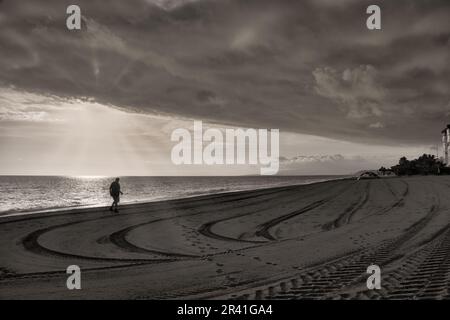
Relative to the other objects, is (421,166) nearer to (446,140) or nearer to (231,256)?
(446,140)

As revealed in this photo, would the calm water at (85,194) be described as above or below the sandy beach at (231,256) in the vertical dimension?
below

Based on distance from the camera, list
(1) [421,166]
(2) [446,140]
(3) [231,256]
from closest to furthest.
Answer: (3) [231,256] < (1) [421,166] < (2) [446,140]

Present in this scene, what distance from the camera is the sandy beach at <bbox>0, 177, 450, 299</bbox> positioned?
6906mm

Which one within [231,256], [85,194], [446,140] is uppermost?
[446,140]

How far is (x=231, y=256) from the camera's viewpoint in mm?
10227

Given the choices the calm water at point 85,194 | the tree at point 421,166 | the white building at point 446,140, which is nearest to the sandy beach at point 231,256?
the calm water at point 85,194

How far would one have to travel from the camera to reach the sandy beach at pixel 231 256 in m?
6.91

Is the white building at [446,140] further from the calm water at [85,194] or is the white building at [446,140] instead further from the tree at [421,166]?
the calm water at [85,194]

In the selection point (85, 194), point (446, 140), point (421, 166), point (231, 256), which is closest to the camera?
point (231, 256)

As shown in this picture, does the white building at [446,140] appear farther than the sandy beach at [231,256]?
Yes

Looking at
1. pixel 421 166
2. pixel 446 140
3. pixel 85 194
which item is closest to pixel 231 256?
pixel 85 194

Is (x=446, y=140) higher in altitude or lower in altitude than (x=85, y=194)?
higher
